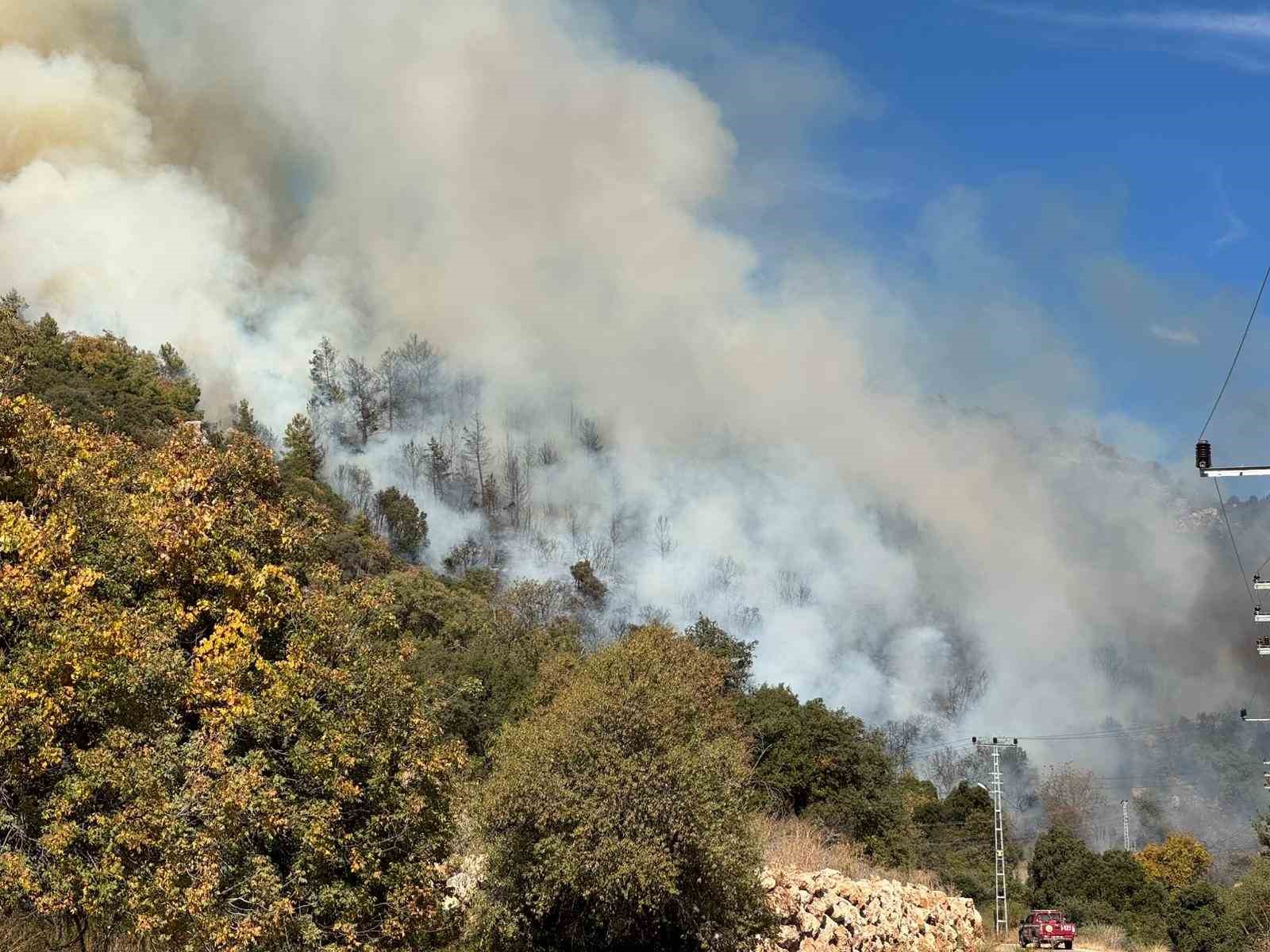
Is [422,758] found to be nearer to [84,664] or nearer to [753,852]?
[84,664]

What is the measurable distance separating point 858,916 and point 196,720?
75.7 ft

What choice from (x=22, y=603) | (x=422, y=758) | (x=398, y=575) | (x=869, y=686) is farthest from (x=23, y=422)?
(x=869, y=686)

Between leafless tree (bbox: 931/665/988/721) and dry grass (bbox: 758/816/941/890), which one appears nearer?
dry grass (bbox: 758/816/941/890)

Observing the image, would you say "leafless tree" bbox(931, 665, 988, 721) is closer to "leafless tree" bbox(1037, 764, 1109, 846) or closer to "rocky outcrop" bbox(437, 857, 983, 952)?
"leafless tree" bbox(1037, 764, 1109, 846)

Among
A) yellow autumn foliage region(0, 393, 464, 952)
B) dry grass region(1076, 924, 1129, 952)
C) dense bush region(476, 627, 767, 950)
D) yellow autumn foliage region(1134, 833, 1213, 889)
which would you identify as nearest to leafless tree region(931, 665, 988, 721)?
yellow autumn foliage region(1134, 833, 1213, 889)

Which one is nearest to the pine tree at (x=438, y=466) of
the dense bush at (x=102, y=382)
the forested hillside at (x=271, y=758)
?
the dense bush at (x=102, y=382)

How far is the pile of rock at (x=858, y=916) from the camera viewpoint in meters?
35.2

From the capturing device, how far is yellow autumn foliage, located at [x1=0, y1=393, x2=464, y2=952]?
17.5 m

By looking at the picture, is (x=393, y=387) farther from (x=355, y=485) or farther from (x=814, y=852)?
(x=814, y=852)

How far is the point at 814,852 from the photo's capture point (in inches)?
1993

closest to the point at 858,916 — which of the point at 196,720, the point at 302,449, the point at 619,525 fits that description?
the point at 196,720

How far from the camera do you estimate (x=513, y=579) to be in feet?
445

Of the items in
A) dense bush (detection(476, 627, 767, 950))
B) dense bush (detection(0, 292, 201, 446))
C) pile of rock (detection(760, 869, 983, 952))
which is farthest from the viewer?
dense bush (detection(0, 292, 201, 446))

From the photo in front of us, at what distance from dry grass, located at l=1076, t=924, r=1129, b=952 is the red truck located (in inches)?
138
